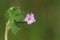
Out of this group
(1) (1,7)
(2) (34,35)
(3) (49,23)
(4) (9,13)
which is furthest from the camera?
(3) (49,23)

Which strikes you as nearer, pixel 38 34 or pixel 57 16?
pixel 38 34

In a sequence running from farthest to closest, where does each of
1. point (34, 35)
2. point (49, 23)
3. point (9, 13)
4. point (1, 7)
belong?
point (49, 23), point (34, 35), point (1, 7), point (9, 13)

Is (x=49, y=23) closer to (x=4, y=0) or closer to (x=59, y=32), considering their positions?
(x=59, y=32)

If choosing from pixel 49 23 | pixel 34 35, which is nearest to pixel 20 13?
pixel 34 35

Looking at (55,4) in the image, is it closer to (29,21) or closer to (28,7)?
(28,7)

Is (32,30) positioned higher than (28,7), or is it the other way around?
(28,7)

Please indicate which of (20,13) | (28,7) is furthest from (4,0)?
(20,13)
